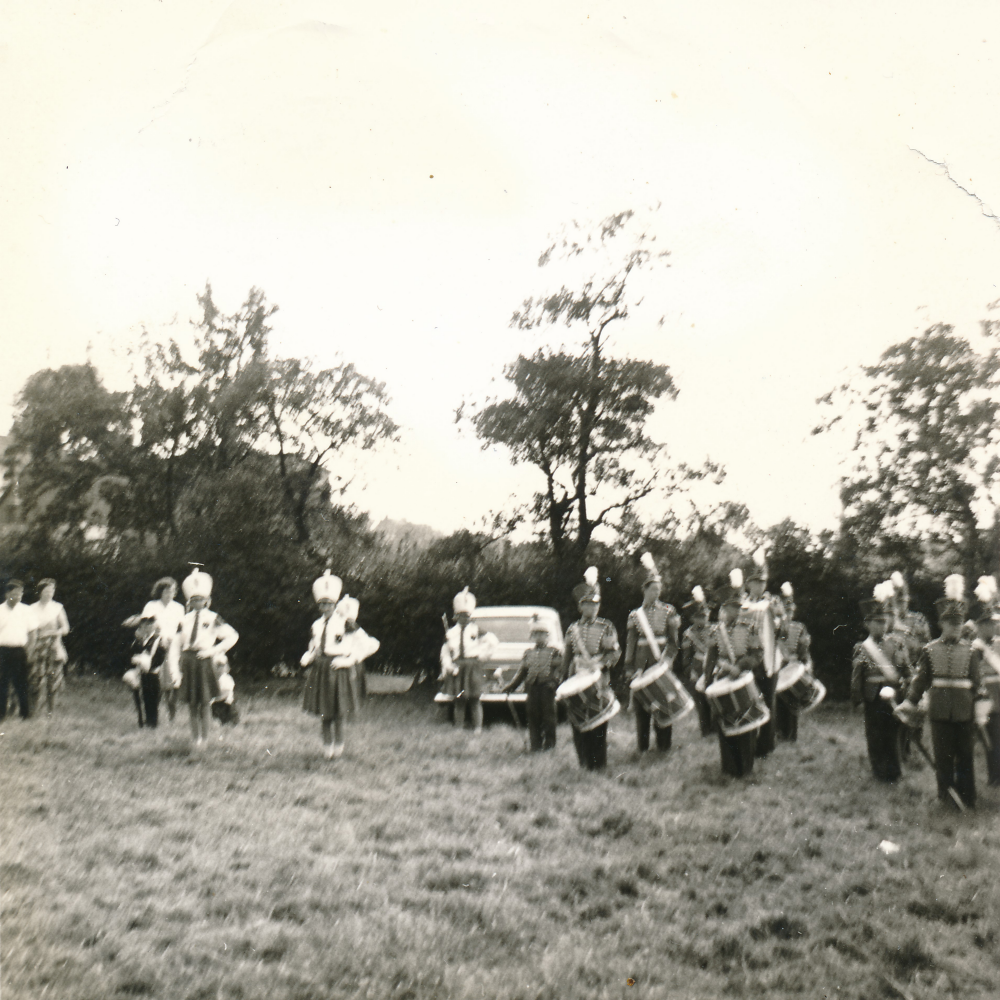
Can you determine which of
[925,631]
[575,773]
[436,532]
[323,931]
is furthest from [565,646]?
[323,931]

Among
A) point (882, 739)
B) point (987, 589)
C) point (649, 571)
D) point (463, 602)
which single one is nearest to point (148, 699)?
point (463, 602)

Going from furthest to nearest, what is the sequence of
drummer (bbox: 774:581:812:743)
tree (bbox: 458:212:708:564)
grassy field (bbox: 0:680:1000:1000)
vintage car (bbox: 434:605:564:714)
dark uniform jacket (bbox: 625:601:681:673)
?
drummer (bbox: 774:581:812:743), dark uniform jacket (bbox: 625:601:681:673), vintage car (bbox: 434:605:564:714), tree (bbox: 458:212:708:564), grassy field (bbox: 0:680:1000:1000)

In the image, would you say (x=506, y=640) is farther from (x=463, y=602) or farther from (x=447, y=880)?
(x=447, y=880)

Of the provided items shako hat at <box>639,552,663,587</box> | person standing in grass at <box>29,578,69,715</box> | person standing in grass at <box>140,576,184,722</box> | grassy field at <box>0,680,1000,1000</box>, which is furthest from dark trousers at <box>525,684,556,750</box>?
A: person standing in grass at <box>29,578,69,715</box>

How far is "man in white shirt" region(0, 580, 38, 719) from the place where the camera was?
4824 mm

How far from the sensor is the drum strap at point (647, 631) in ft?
20.6

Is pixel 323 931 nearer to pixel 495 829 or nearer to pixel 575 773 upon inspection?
pixel 495 829

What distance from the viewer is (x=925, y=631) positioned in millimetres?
6492

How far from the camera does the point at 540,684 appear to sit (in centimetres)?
667

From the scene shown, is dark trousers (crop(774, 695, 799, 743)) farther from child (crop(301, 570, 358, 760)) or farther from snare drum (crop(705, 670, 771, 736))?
child (crop(301, 570, 358, 760))

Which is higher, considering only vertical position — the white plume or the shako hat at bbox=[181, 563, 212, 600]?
the shako hat at bbox=[181, 563, 212, 600]

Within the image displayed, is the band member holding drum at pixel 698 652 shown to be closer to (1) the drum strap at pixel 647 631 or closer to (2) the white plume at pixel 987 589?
(1) the drum strap at pixel 647 631

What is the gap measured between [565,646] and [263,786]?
8.71 ft

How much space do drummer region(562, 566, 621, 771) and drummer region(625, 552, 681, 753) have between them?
0.28 meters
